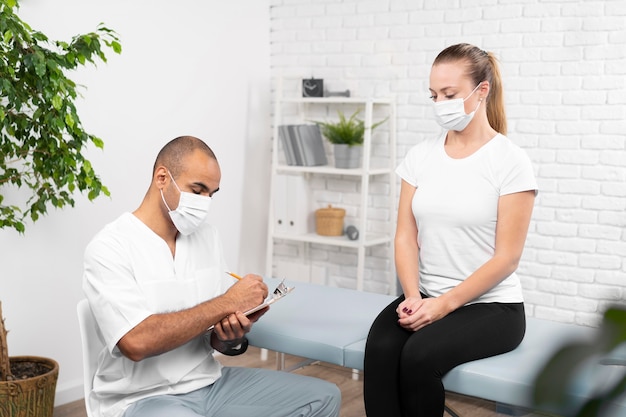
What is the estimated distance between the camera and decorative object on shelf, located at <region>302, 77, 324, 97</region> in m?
3.74

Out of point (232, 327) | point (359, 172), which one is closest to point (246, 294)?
point (232, 327)

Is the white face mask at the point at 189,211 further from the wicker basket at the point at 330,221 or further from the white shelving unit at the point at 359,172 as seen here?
the wicker basket at the point at 330,221

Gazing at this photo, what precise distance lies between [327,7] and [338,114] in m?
0.54

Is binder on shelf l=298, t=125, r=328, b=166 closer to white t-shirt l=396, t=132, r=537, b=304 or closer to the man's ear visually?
white t-shirt l=396, t=132, r=537, b=304

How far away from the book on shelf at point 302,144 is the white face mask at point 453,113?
5.67ft

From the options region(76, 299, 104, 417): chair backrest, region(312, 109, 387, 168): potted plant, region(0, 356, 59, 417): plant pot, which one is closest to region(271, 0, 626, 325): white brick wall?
region(312, 109, 387, 168): potted plant

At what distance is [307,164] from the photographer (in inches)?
147

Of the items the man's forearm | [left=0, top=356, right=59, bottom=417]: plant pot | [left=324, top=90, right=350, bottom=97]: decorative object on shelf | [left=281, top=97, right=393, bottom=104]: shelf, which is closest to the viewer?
the man's forearm

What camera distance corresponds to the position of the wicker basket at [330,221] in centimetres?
375

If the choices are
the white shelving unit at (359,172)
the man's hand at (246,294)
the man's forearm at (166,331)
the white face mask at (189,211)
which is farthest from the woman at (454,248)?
the white shelving unit at (359,172)

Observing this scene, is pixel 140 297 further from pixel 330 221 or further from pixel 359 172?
pixel 330 221

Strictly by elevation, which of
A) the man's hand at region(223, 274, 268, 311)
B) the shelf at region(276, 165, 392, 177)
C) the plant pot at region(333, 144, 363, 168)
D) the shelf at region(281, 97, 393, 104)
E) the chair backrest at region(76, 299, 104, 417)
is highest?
the shelf at region(281, 97, 393, 104)

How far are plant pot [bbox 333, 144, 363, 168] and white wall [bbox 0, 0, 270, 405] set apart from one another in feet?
1.76

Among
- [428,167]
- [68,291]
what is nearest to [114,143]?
[68,291]
